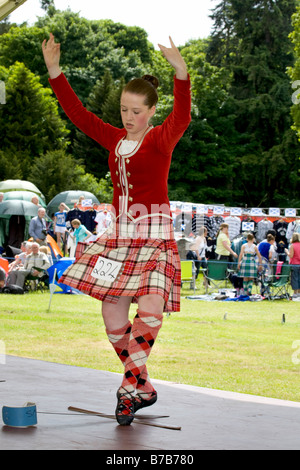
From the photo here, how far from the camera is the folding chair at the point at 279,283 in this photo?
16.7m

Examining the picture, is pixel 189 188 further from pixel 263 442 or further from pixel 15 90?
pixel 263 442

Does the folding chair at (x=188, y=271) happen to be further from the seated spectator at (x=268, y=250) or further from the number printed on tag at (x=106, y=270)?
the number printed on tag at (x=106, y=270)

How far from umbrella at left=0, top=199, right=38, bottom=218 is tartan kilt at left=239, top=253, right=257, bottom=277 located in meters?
6.51

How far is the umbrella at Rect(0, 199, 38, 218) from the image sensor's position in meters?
21.0

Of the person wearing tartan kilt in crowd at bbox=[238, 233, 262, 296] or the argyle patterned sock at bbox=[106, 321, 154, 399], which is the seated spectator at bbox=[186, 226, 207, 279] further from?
the argyle patterned sock at bbox=[106, 321, 154, 399]

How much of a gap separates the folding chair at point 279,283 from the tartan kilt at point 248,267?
1.20 feet

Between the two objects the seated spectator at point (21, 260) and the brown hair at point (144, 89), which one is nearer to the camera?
the brown hair at point (144, 89)

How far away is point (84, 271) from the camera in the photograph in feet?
13.6

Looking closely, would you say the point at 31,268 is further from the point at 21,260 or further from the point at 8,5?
the point at 8,5

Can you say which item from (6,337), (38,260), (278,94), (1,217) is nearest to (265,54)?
(278,94)

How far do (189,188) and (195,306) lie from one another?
30851mm

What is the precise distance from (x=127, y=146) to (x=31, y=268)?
1192 centimetres

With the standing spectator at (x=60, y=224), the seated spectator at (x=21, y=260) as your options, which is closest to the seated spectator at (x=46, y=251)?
the seated spectator at (x=21, y=260)

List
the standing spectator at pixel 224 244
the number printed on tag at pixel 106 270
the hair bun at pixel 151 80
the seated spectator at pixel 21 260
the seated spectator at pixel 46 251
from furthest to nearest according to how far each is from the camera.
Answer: the standing spectator at pixel 224 244
the seated spectator at pixel 46 251
the seated spectator at pixel 21 260
the hair bun at pixel 151 80
the number printed on tag at pixel 106 270
